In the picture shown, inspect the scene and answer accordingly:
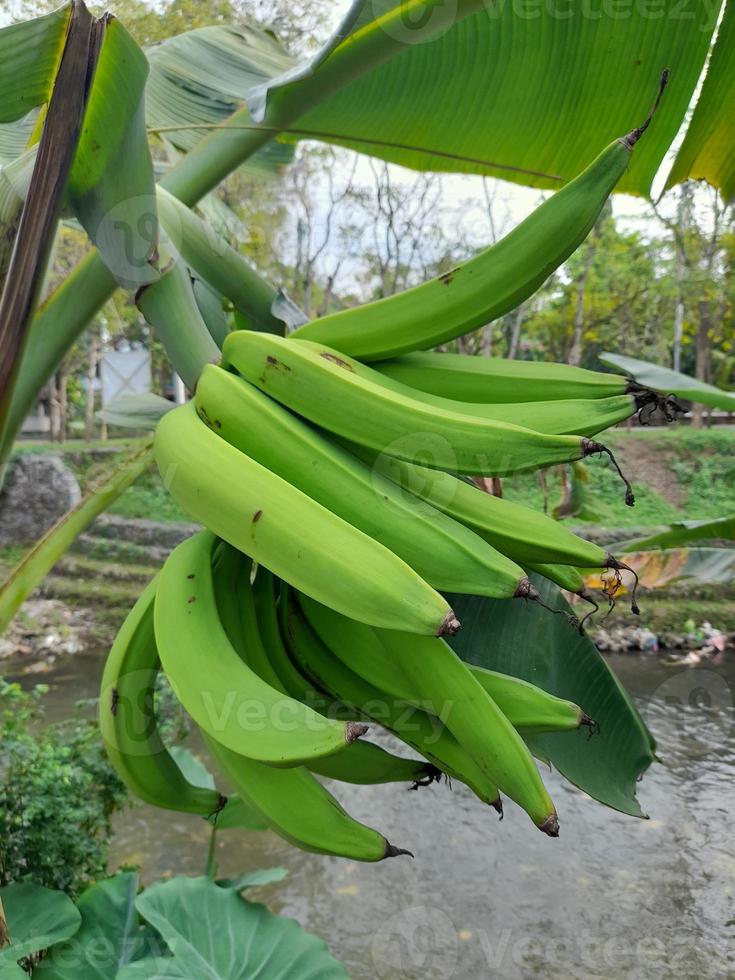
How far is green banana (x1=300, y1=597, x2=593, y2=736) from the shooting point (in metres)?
0.42

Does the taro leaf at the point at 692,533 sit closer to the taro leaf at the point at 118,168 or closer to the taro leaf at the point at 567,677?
the taro leaf at the point at 567,677

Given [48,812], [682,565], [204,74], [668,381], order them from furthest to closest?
1. [682,565]
2. [48,812]
3. [668,381]
4. [204,74]

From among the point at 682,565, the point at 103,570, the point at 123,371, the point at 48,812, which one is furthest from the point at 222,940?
the point at 123,371

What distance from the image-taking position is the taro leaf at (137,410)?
77 centimetres

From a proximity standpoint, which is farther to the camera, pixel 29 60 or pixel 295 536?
pixel 29 60

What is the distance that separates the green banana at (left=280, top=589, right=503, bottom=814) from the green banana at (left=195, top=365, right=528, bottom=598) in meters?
0.10

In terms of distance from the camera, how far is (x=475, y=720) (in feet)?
1.25

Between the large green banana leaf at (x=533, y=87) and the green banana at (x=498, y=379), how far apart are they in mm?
320

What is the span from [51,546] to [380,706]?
1.42 ft

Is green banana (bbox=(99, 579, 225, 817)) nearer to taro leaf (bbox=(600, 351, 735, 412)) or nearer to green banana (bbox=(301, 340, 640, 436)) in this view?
green banana (bbox=(301, 340, 640, 436))

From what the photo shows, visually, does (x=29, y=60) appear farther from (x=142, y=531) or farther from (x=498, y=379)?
(x=142, y=531)

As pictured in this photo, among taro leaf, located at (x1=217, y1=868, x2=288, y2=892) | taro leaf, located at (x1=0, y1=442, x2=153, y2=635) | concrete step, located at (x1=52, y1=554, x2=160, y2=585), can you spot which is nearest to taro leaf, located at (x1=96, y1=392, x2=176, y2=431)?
taro leaf, located at (x1=0, y1=442, x2=153, y2=635)

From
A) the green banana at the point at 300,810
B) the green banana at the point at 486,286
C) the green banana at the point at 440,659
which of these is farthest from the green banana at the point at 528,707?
the green banana at the point at 486,286

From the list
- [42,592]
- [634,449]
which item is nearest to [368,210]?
[634,449]
